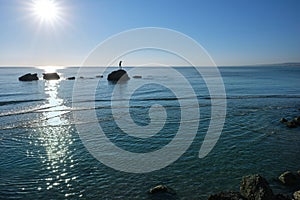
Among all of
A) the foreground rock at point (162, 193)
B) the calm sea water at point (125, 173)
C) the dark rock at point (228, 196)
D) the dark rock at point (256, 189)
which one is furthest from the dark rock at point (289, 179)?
the foreground rock at point (162, 193)

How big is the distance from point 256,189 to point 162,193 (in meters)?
3.80

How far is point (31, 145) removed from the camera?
53.6 feet

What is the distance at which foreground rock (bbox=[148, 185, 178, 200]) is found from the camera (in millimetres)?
9641

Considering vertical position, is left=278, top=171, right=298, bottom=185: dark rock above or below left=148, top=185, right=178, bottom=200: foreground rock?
below

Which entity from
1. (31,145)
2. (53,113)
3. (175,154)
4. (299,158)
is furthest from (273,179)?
(53,113)

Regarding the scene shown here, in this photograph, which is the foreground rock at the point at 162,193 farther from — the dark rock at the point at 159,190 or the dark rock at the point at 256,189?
the dark rock at the point at 256,189

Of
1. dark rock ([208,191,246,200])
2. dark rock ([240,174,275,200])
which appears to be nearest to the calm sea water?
dark rock ([208,191,246,200])

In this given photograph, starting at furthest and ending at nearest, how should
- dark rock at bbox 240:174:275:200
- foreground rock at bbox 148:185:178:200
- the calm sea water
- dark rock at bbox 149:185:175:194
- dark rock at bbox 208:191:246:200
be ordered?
the calm sea water, dark rock at bbox 149:185:175:194, foreground rock at bbox 148:185:178:200, dark rock at bbox 208:191:246:200, dark rock at bbox 240:174:275:200

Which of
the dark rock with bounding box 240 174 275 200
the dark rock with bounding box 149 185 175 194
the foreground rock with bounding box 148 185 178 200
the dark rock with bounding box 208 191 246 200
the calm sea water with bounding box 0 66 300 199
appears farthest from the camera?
the calm sea water with bounding box 0 66 300 199

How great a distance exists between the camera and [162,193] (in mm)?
9914

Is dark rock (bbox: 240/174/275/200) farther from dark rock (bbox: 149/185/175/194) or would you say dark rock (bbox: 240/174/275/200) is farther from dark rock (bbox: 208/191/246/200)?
dark rock (bbox: 149/185/175/194)

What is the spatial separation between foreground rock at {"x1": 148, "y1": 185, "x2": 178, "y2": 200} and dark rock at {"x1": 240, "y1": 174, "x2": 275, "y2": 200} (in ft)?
9.33

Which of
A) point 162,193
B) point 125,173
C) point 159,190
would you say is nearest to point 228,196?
point 162,193

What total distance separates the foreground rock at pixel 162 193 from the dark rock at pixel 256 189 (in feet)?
9.33
